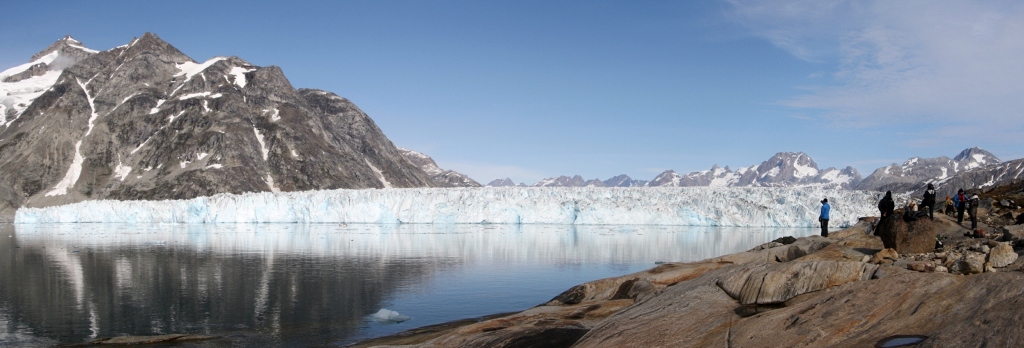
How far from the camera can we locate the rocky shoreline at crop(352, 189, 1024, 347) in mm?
8086

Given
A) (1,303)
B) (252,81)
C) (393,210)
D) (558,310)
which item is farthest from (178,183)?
(558,310)

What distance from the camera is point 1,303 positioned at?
862 inches

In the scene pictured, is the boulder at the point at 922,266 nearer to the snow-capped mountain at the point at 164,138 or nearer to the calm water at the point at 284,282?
the calm water at the point at 284,282

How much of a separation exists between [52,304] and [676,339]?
2087 centimetres

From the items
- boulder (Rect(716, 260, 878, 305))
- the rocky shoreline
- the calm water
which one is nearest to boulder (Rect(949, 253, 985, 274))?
the rocky shoreline

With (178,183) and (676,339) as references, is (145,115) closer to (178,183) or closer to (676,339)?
(178,183)

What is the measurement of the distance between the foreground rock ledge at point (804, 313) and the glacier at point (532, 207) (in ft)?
180

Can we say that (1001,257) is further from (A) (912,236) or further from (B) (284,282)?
(B) (284,282)

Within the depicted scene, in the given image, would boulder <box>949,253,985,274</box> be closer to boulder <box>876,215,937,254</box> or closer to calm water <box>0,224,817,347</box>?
boulder <box>876,215,937,254</box>

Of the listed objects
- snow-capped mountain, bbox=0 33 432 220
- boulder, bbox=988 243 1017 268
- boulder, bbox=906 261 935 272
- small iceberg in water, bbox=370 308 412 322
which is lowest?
small iceberg in water, bbox=370 308 412 322

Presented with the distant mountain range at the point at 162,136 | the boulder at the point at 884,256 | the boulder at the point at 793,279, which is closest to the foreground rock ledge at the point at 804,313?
the boulder at the point at 793,279

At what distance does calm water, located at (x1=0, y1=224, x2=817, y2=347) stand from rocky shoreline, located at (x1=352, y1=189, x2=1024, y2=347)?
5548mm

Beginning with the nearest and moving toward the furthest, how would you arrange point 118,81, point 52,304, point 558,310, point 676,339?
point 676,339
point 558,310
point 52,304
point 118,81

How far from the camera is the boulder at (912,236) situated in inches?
533
